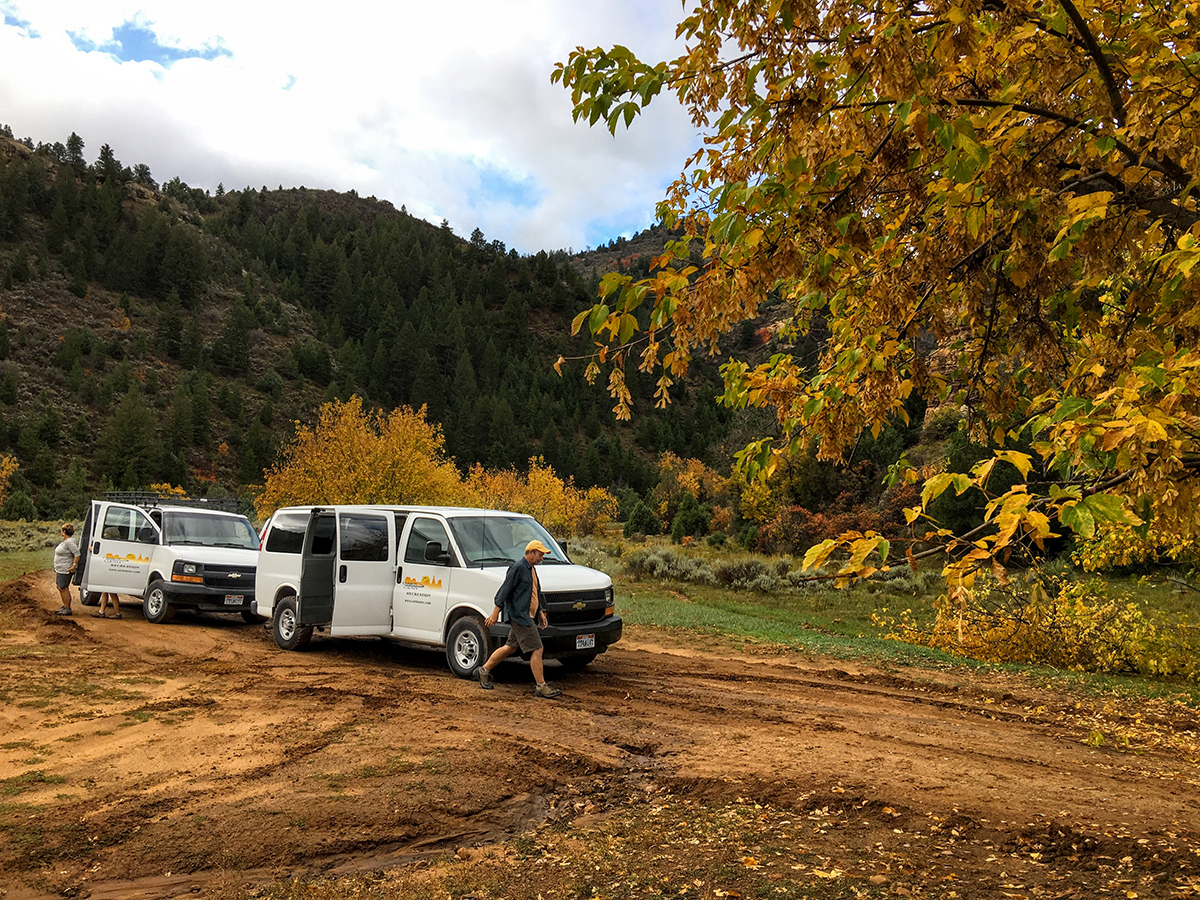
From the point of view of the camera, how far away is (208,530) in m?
15.0

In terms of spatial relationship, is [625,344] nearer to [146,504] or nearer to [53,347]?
[146,504]

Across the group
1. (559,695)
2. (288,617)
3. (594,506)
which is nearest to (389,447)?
(594,506)

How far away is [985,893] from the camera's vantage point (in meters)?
4.03

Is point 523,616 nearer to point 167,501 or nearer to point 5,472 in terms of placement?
point 167,501

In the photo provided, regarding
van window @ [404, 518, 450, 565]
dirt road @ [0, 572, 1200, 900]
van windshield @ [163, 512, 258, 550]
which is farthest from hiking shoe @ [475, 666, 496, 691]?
van windshield @ [163, 512, 258, 550]

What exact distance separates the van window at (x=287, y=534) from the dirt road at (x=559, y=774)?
2.17 m

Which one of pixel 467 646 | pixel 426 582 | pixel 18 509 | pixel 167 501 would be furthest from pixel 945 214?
pixel 18 509

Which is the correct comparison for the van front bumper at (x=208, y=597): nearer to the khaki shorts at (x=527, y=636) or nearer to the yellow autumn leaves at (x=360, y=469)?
the khaki shorts at (x=527, y=636)

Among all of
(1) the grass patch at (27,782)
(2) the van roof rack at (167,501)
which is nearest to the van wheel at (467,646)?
(1) the grass patch at (27,782)

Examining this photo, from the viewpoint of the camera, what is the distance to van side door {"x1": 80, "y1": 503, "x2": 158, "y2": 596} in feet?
47.6

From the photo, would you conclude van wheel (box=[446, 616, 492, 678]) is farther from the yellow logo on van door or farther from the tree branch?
the tree branch

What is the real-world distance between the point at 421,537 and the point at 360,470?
32.2 metres

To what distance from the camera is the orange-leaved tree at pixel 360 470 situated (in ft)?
133

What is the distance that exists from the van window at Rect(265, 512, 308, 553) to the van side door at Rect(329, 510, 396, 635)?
1.44 meters
